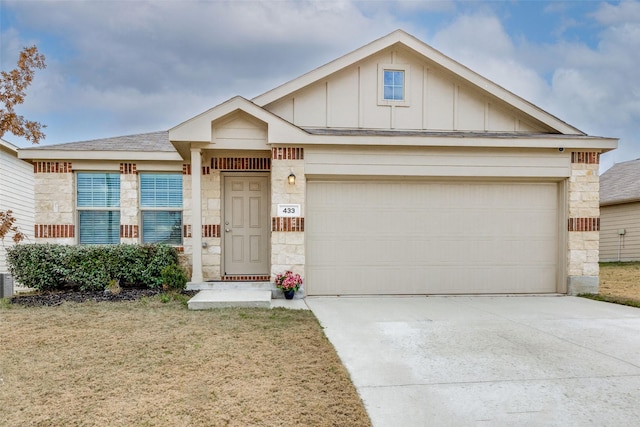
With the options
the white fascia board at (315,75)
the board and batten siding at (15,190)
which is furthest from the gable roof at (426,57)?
the board and batten siding at (15,190)

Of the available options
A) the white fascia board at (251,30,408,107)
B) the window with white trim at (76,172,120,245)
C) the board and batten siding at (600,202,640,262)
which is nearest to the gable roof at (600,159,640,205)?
the board and batten siding at (600,202,640,262)

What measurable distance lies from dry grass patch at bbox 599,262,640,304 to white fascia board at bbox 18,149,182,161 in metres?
9.44

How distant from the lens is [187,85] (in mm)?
19812

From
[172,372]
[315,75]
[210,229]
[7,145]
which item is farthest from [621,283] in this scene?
[7,145]

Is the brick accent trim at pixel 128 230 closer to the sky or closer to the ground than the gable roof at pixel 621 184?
closer to the ground

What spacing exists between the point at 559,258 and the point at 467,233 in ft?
6.37

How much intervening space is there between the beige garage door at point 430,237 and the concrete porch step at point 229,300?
139 centimetres

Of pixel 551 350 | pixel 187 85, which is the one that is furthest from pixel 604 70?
pixel 551 350

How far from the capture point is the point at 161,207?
8844mm

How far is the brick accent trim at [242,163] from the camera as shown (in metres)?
8.27

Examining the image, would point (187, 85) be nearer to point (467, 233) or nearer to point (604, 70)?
point (467, 233)

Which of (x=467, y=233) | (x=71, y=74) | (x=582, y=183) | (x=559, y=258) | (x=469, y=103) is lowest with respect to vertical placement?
(x=559, y=258)

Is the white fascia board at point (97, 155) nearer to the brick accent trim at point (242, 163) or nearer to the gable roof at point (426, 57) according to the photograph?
the brick accent trim at point (242, 163)

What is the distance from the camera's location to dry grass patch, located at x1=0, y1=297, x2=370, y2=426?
279 centimetres
